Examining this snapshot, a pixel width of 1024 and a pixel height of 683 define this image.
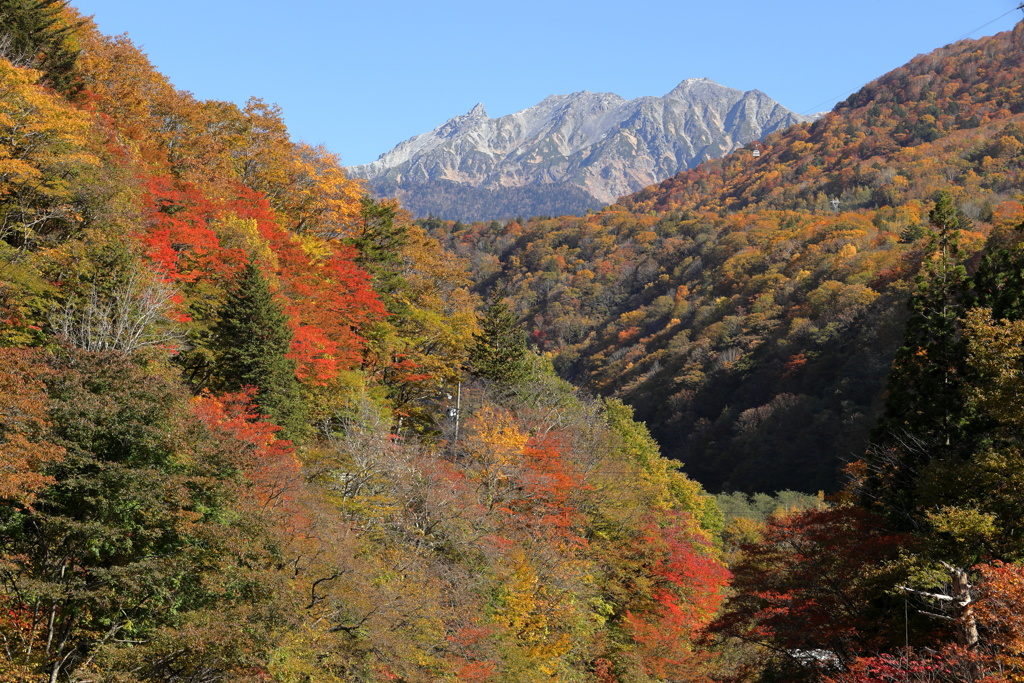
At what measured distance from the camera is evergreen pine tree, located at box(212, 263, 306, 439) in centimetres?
2497

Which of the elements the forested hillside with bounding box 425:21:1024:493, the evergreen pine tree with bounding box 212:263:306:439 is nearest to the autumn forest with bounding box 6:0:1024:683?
the evergreen pine tree with bounding box 212:263:306:439

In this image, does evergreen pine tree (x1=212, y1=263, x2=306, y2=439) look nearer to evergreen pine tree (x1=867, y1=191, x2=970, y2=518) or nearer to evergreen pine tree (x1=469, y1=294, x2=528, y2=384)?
evergreen pine tree (x1=469, y1=294, x2=528, y2=384)

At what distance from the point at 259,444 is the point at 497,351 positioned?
20.9 metres

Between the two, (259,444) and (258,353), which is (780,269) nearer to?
(258,353)

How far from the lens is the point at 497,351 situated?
130ft

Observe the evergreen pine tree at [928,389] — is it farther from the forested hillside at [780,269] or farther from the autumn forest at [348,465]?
the forested hillside at [780,269]

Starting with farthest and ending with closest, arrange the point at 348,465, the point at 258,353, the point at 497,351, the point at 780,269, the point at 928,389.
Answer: the point at 780,269
the point at 497,351
the point at 258,353
the point at 928,389
the point at 348,465

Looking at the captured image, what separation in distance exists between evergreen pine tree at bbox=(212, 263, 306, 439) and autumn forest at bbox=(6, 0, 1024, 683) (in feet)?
0.30

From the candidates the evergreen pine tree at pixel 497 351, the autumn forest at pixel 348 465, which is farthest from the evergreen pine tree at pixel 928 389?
the evergreen pine tree at pixel 497 351

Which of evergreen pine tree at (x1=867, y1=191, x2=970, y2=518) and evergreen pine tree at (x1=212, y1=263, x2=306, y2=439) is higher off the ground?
evergreen pine tree at (x1=212, y1=263, x2=306, y2=439)

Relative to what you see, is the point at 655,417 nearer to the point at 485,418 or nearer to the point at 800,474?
the point at 800,474

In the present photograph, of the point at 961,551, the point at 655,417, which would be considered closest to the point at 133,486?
the point at 961,551

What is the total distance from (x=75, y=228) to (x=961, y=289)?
26791 millimetres

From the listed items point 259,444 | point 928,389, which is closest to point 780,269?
point 928,389
